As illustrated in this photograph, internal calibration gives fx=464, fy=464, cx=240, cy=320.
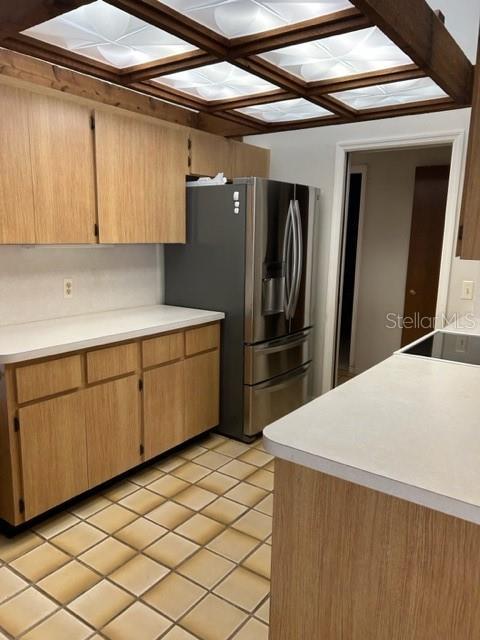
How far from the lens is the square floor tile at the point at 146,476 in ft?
9.05

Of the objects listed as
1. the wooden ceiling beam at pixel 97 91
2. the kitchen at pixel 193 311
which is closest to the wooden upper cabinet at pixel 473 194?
the kitchen at pixel 193 311

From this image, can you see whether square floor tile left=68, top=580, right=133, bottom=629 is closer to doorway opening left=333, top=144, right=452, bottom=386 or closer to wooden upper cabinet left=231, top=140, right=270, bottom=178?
doorway opening left=333, top=144, right=452, bottom=386

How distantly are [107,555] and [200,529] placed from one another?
1.49ft

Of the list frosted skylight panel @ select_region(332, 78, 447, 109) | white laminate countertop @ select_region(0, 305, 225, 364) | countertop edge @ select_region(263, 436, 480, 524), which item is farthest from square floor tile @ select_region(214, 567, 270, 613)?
frosted skylight panel @ select_region(332, 78, 447, 109)

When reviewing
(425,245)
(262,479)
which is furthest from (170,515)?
(425,245)

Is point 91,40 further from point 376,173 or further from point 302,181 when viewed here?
point 376,173

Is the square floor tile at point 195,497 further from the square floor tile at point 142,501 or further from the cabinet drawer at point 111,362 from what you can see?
the cabinet drawer at point 111,362

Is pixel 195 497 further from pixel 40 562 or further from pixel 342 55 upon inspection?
pixel 342 55

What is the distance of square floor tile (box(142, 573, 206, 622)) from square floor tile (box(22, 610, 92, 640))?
0.26 m

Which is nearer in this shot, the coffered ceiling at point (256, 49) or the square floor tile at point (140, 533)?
the coffered ceiling at point (256, 49)

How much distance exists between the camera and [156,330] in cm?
270

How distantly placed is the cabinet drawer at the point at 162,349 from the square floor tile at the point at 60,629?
128 centimetres

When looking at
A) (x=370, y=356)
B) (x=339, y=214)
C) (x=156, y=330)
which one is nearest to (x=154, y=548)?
(x=156, y=330)

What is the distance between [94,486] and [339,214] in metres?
2.59
